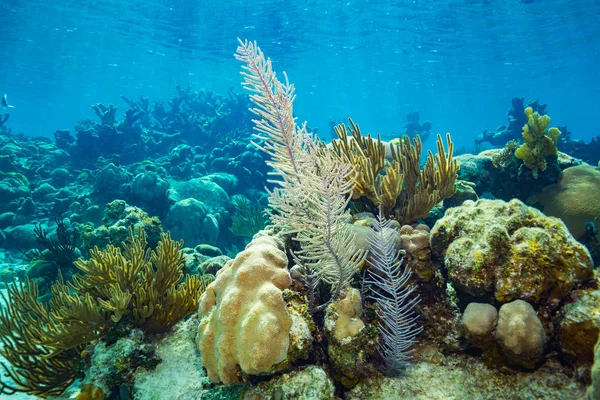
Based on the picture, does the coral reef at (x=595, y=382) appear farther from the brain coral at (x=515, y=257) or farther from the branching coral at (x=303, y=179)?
the branching coral at (x=303, y=179)

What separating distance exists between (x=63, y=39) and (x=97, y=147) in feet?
85.3

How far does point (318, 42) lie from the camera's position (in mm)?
36188

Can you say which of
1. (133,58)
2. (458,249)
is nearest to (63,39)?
(133,58)

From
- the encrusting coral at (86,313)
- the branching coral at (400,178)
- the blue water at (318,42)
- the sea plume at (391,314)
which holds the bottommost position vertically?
the encrusting coral at (86,313)

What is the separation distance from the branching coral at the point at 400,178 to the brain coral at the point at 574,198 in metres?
2.54

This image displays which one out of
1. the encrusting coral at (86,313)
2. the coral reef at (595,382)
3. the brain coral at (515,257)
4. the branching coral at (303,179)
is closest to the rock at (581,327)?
the brain coral at (515,257)

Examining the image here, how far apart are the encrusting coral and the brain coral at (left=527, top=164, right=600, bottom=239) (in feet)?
19.9

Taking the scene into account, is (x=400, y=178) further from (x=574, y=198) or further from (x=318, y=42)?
(x=318, y=42)

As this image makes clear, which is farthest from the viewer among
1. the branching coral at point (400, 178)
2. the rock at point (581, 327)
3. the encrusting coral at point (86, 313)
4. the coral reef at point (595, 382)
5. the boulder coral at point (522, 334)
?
the branching coral at point (400, 178)

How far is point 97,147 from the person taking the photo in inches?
739

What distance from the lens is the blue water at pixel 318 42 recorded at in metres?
26.9

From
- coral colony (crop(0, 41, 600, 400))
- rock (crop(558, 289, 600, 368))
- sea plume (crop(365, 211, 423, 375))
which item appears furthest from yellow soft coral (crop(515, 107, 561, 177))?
sea plume (crop(365, 211, 423, 375))

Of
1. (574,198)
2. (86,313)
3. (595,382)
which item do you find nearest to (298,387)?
(595,382)

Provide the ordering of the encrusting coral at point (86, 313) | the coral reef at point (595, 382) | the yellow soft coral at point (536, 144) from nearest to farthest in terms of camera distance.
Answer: the coral reef at point (595, 382), the encrusting coral at point (86, 313), the yellow soft coral at point (536, 144)
